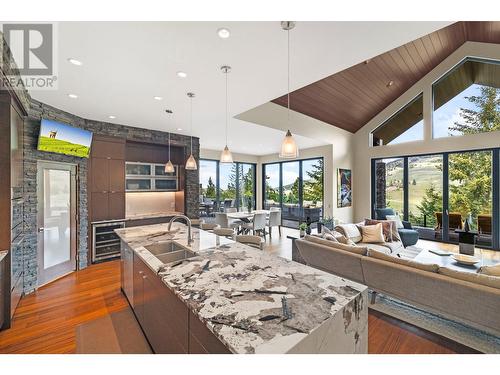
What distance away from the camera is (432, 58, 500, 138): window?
16.9 ft

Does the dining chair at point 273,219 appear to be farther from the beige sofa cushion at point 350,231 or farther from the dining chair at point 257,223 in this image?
the beige sofa cushion at point 350,231

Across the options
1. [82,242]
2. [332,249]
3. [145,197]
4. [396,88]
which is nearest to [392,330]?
[332,249]

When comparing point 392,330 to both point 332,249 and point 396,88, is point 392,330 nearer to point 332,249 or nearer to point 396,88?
point 332,249

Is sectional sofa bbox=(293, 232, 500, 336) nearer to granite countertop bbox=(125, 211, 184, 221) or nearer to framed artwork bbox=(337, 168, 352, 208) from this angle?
granite countertop bbox=(125, 211, 184, 221)

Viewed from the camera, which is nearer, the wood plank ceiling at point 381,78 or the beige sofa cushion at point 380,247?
the beige sofa cushion at point 380,247

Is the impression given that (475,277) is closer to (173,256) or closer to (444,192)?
(173,256)

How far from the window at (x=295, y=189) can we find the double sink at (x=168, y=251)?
566cm

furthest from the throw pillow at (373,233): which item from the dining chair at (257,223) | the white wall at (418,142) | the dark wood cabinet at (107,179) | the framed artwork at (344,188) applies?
the dark wood cabinet at (107,179)

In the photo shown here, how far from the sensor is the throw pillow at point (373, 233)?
4.36 metres

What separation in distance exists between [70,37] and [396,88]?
7154 millimetres

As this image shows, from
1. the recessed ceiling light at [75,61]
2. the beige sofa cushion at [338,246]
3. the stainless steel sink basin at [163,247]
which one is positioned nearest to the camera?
the recessed ceiling light at [75,61]

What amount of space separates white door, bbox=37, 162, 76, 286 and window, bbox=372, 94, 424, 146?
814 centimetres

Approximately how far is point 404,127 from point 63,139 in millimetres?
8330

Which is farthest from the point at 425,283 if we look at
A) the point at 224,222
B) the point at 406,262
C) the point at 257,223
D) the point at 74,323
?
the point at 224,222
